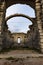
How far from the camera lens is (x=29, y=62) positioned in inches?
341

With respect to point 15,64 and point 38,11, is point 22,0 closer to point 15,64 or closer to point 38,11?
point 38,11

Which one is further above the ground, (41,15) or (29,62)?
(41,15)

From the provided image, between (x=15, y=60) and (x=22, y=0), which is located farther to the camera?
(x=22, y=0)

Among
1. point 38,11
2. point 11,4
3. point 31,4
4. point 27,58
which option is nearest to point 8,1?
point 11,4

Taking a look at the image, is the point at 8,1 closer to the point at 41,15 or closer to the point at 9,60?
the point at 41,15

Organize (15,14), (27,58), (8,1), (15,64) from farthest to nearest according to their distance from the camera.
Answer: (15,14)
(8,1)
(27,58)
(15,64)

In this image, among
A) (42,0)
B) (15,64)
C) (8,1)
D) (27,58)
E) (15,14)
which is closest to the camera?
(15,64)

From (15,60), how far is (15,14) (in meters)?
11.7

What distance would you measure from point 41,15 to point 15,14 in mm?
8075

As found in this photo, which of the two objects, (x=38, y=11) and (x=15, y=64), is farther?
(x=38, y=11)

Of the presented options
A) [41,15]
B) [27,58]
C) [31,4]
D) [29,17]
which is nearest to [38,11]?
[41,15]

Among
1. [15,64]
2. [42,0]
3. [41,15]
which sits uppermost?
[42,0]

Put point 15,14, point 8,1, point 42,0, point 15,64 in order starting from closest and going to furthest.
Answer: point 15,64 < point 42,0 < point 8,1 < point 15,14

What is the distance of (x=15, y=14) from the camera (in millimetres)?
20062
